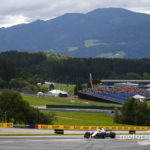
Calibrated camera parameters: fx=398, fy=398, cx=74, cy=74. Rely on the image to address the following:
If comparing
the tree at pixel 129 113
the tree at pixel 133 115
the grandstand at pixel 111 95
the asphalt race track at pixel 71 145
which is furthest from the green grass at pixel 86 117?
the asphalt race track at pixel 71 145

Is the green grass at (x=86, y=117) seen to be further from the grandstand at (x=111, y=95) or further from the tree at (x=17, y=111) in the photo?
the grandstand at (x=111, y=95)

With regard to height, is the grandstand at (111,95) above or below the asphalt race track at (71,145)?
above

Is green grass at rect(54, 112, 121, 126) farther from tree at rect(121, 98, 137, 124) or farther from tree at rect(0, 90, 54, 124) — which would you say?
tree at rect(0, 90, 54, 124)

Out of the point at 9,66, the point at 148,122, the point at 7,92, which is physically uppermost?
the point at 9,66

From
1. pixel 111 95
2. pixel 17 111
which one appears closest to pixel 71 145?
pixel 17 111

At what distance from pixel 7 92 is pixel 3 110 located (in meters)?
3.61

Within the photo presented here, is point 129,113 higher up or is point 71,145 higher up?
point 129,113

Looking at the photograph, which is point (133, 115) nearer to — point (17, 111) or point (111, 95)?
point (17, 111)

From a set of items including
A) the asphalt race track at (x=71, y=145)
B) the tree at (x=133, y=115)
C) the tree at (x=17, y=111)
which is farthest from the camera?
the tree at (x=133, y=115)

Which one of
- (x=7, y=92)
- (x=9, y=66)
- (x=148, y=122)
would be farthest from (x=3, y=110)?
(x=9, y=66)

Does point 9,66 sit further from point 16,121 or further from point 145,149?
point 145,149

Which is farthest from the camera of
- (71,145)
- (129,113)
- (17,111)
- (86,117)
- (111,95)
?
(111,95)

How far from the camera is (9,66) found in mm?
174000

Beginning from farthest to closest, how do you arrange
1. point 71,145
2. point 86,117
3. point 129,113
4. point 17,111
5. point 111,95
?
1. point 111,95
2. point 86,117
3. point 129,113
4. point 17,111
5. point 71,145
